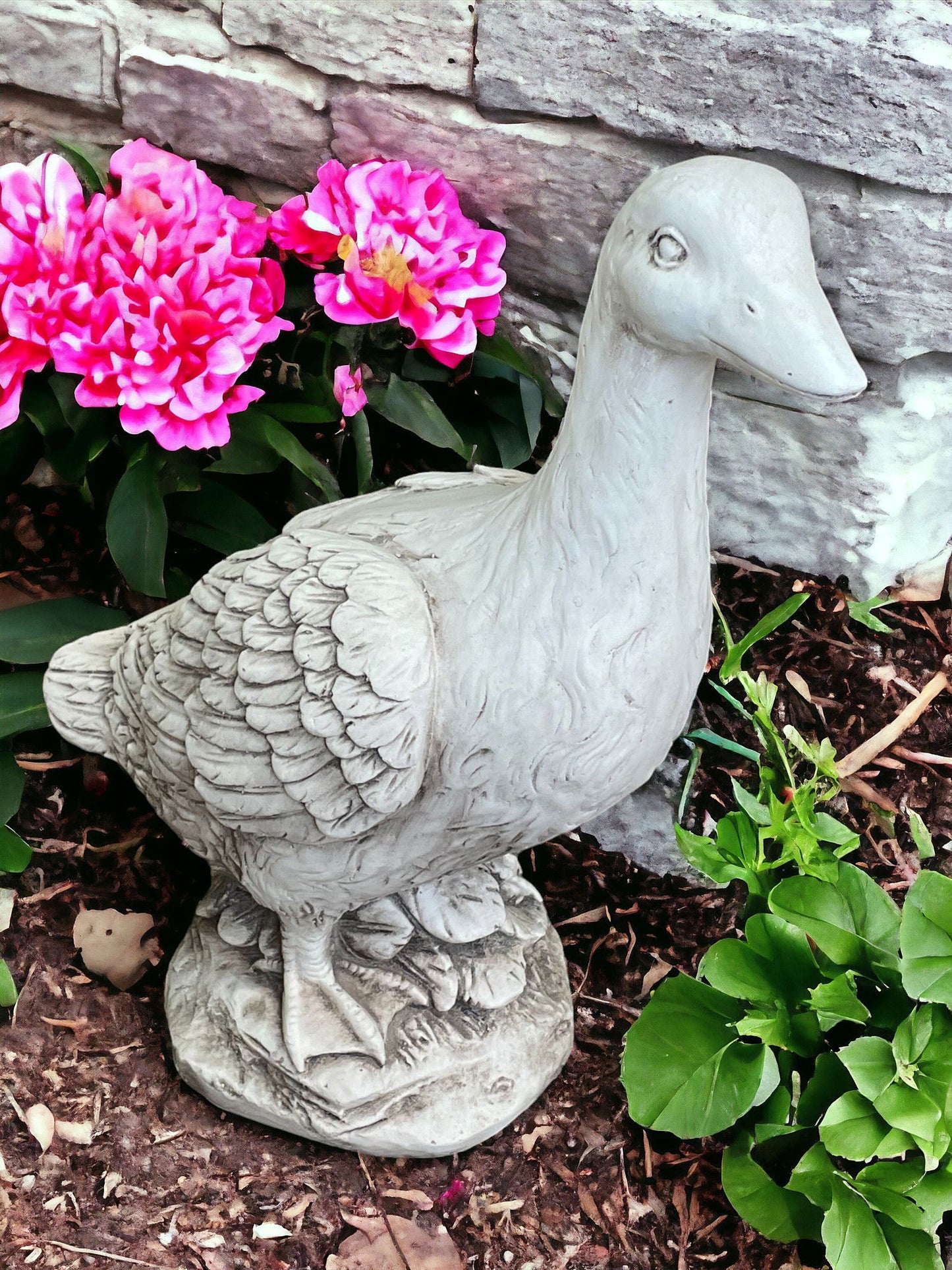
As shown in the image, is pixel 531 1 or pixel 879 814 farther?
pixel 879 814

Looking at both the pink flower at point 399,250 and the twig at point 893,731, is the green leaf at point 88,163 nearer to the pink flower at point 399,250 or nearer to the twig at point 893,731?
the pink flower at point 399,250

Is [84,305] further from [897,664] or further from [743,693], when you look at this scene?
[897,664]

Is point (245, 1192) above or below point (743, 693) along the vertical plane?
below

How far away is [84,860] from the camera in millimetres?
1549

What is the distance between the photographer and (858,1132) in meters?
1.09

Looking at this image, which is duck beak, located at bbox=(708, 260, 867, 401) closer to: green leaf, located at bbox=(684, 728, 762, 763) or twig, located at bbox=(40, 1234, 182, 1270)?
green leaf, located at bbox=(684, 728, 762, 763)

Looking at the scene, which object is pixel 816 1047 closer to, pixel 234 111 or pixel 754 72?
pixel 754 72

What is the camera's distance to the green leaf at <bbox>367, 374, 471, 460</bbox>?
1.50 metres

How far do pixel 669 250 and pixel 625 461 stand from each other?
0.16 m

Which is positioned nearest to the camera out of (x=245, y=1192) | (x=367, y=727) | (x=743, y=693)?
(x=367, y=727)

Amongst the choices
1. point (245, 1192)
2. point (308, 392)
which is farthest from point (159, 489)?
point (245, 1192)

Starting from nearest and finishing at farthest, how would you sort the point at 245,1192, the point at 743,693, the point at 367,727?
the point at 367,727, the point at 245,1192, the point at 743,693

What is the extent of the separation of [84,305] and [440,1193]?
1.02 m

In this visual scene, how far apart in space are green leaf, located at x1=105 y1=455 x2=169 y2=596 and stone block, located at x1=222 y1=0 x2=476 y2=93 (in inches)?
19.9
